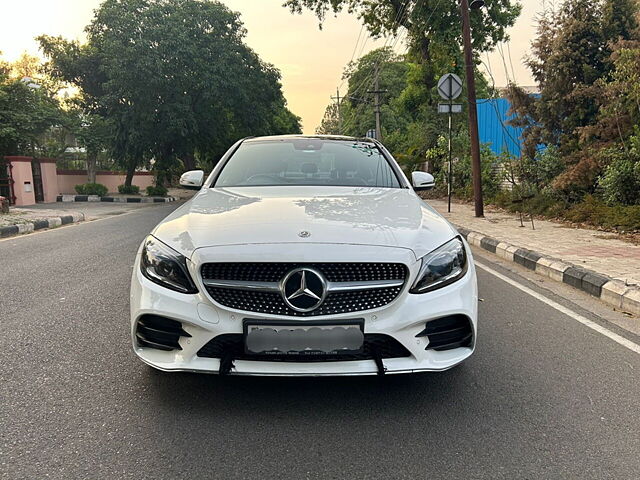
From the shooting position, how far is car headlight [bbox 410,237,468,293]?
2.48 m

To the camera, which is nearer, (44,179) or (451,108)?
(451,108)

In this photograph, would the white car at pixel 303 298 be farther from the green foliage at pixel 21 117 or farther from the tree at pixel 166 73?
the tree at pixel 166 73

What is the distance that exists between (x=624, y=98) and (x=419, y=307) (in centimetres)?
858

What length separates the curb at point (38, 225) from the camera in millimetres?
10142

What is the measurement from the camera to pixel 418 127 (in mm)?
22250

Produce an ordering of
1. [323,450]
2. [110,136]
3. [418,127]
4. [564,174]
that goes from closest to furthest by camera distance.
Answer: [323,450], [564,174], [418,127], [110,136]

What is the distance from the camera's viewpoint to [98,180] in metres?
28.9

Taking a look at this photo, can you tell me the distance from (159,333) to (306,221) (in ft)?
3.00

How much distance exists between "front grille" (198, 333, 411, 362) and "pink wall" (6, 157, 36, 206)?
63.0 feet

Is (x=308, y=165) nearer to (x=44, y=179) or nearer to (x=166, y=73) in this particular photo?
(x=44, y=179)

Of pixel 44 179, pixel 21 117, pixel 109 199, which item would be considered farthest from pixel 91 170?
pixel 21 117

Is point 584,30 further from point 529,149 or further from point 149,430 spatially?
point 149,430

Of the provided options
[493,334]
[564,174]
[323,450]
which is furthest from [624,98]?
[323,450]

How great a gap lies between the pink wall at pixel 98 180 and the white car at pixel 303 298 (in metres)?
22.3
